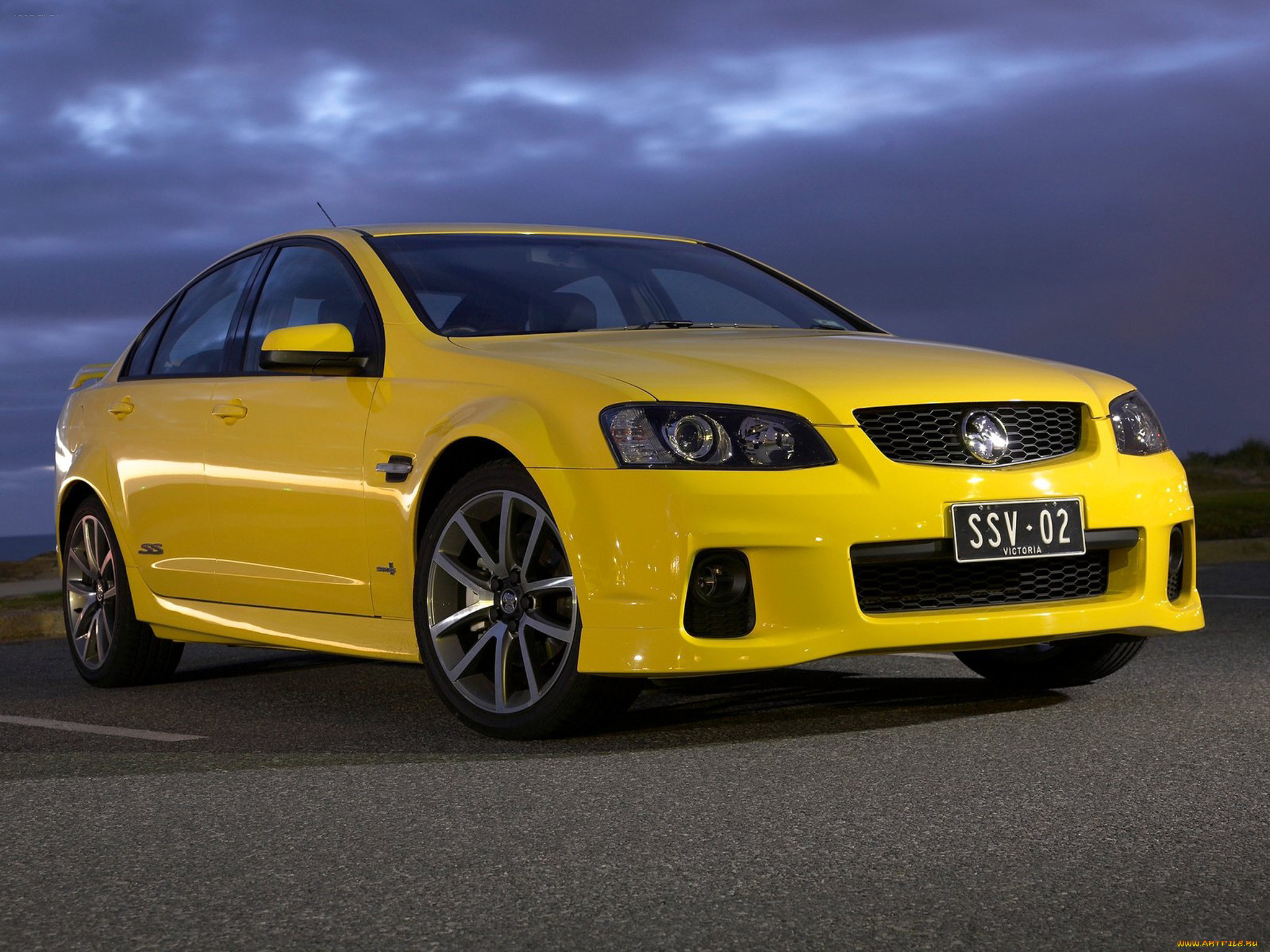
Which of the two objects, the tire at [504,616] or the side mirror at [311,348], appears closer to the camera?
the tire at [504,616]

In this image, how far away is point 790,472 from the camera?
4.70 metres

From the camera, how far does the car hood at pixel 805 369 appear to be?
483cm

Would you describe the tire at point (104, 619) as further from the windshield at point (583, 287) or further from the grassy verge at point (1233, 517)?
the grassy verge at point (1233, 517)

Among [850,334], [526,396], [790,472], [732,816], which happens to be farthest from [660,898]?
[850,334]

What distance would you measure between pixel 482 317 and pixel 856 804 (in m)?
2.42

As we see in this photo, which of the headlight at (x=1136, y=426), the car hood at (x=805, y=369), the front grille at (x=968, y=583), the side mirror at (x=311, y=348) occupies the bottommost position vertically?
the front grille at (x=968, y=583)

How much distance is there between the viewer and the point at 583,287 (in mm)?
6191

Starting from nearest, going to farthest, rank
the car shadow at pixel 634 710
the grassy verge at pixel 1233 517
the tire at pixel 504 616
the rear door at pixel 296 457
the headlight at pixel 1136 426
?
the tire at pixel 504 616 < the car shadow at pixel 634 710 < the headlight at pixel 1136 426 < the rear door at pixel 296 457 < the grassy verge at pixel 1233 517

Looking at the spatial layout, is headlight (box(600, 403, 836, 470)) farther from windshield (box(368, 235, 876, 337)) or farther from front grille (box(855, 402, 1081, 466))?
windshield (box(368, 235, 876, 337))

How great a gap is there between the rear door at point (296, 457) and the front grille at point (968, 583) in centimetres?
170

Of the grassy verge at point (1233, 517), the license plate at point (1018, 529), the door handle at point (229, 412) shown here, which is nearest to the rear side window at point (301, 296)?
the door handle at point (229, 412)

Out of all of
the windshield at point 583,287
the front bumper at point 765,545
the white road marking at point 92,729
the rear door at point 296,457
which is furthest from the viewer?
the windshield at point 583,287

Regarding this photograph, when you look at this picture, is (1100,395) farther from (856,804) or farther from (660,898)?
(660,898)

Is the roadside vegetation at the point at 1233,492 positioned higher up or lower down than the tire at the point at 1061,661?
lower down
